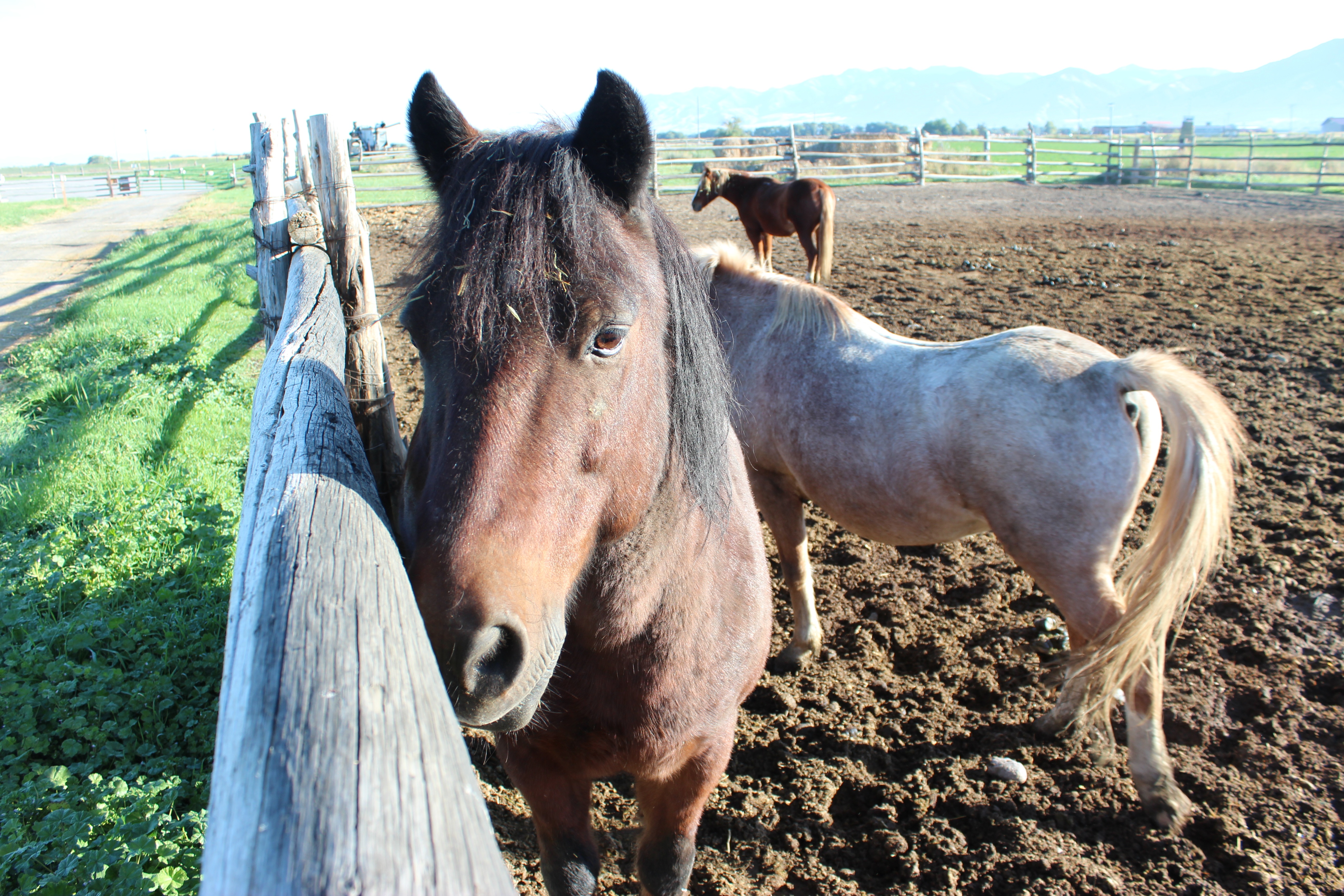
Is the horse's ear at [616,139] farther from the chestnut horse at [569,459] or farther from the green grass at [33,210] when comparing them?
the green grass at [33,210]

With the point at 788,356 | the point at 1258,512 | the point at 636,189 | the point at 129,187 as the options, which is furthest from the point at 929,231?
the point at 129,187

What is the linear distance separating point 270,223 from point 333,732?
3.42 meters

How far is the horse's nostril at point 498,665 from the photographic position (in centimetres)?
112

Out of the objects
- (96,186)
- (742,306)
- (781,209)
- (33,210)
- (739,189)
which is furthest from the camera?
(96,186)

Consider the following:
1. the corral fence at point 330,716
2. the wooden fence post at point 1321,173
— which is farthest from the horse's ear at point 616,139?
the wooden fence post at point 1321,173

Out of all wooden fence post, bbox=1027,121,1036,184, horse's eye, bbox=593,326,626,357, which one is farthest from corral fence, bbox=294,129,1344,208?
horse's eye, bbox=593,326,626,357

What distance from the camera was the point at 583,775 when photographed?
6.49ft

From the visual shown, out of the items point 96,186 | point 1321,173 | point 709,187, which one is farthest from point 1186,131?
point 96,186

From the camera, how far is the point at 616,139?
145 centimetres

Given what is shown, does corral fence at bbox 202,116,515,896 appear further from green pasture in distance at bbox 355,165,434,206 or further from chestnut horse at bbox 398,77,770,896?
green pasture in distance at bbox 355,165,434,206

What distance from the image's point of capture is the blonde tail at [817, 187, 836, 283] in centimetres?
1023

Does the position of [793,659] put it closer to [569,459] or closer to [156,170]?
[569,459]

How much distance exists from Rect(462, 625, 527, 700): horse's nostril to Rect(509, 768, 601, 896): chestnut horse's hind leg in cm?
99

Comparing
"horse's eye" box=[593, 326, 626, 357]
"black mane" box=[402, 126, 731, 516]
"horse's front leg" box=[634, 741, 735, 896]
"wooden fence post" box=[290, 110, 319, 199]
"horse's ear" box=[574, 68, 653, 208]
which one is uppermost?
"wooden fence post" box=[290, 110, 319, 199]
